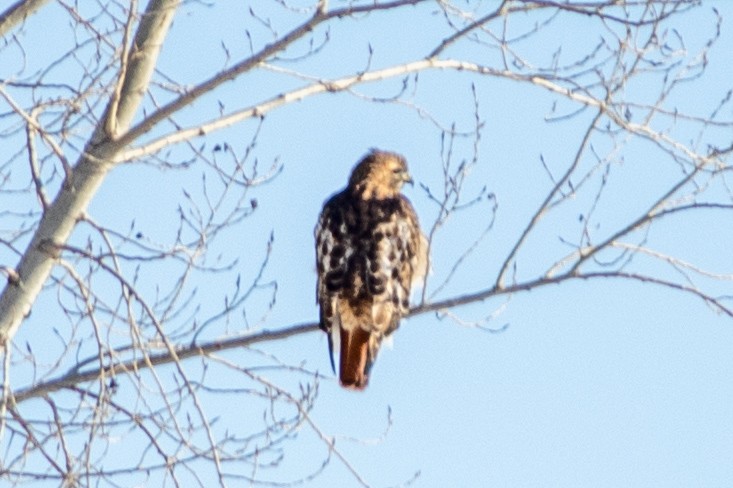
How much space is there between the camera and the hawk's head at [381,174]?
762 centimetres

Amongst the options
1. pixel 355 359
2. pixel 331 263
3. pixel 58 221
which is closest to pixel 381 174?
pixel 331 263

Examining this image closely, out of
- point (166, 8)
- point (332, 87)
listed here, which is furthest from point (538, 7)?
point (166, 8)

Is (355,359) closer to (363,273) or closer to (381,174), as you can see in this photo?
(363,273)

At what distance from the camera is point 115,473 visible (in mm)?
5578

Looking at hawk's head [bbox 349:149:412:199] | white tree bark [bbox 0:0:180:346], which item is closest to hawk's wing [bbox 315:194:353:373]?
hawk's head [bbox 349:149:412:199]

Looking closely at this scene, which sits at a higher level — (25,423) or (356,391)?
(356,391)

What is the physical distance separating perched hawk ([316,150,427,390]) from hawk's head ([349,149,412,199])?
10.7 inches

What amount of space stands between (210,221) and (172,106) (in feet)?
1.90

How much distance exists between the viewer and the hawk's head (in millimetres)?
7616

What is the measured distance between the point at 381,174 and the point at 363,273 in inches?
36.4

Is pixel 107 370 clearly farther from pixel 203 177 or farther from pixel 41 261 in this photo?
pixel 203 177

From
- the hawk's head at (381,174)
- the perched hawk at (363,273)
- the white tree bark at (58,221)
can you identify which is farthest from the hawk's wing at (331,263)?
the white tree bark at (58,221)

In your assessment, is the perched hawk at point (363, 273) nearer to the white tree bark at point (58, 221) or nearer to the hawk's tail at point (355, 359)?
the hawk's tail at point (355, 359)

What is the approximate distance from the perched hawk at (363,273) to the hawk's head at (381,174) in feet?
0.89
